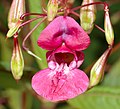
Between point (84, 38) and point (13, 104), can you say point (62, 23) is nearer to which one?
point (84, 38)

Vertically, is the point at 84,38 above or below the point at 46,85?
above

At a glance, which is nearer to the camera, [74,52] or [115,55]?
[74,52]

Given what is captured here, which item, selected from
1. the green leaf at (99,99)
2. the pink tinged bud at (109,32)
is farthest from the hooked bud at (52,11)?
the green leaf at (99,99)

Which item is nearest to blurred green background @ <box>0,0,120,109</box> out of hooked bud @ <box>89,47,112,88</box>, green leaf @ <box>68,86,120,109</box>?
green leaf @ <box>68,86,120,109</box>

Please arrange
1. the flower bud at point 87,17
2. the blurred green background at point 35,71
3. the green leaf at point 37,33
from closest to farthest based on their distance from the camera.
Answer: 1. the flower bud at point 87,17
2. the green leaf at point 37,33
3. the blurred green background at point 35,71

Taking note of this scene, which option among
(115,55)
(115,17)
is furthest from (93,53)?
(115,17)

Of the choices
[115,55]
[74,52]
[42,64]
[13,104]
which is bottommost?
[13,104]

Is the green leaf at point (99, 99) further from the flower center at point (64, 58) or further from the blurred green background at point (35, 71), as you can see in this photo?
the flower center at point (64, 58)
